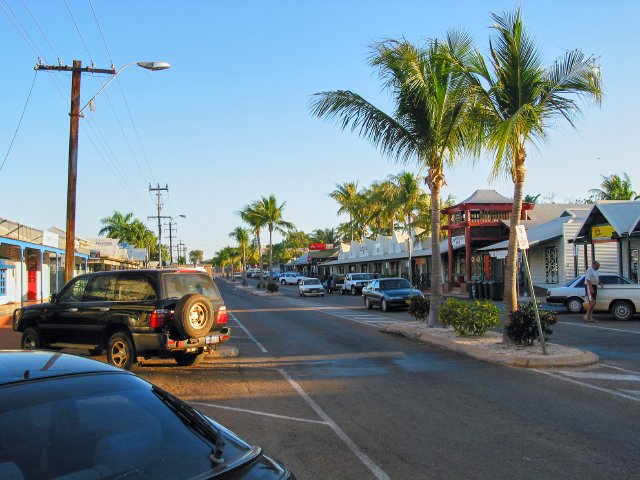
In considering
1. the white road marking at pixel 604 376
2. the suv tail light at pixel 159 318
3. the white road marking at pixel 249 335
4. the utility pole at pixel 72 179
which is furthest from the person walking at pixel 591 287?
the utility pole at pixel 72 179

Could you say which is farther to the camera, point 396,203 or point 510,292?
point 396,203

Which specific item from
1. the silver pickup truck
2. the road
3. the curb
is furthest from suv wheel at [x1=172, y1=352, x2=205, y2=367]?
the silver pickup truck

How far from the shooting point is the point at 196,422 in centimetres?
310

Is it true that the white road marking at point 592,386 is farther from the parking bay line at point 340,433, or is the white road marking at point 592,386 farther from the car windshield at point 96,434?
the car windshield at point 96,434

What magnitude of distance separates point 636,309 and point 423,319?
7.38m

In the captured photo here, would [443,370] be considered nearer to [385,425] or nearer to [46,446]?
[385,425]

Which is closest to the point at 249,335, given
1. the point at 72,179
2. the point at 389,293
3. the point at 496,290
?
the point at 72,179

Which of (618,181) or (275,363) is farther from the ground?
(618,181)

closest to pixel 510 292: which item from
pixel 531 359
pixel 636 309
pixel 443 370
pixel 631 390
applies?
pixel 531 359

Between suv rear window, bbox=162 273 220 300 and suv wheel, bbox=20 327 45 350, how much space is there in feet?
10.6

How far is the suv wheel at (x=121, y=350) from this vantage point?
32.0ft

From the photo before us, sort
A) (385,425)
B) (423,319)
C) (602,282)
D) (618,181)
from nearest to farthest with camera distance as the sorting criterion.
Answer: (385,425)
(423,319)
(602,282)
(618,181)

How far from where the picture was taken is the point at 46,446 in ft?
8.45

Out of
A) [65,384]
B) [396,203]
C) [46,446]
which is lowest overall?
[46,446]
